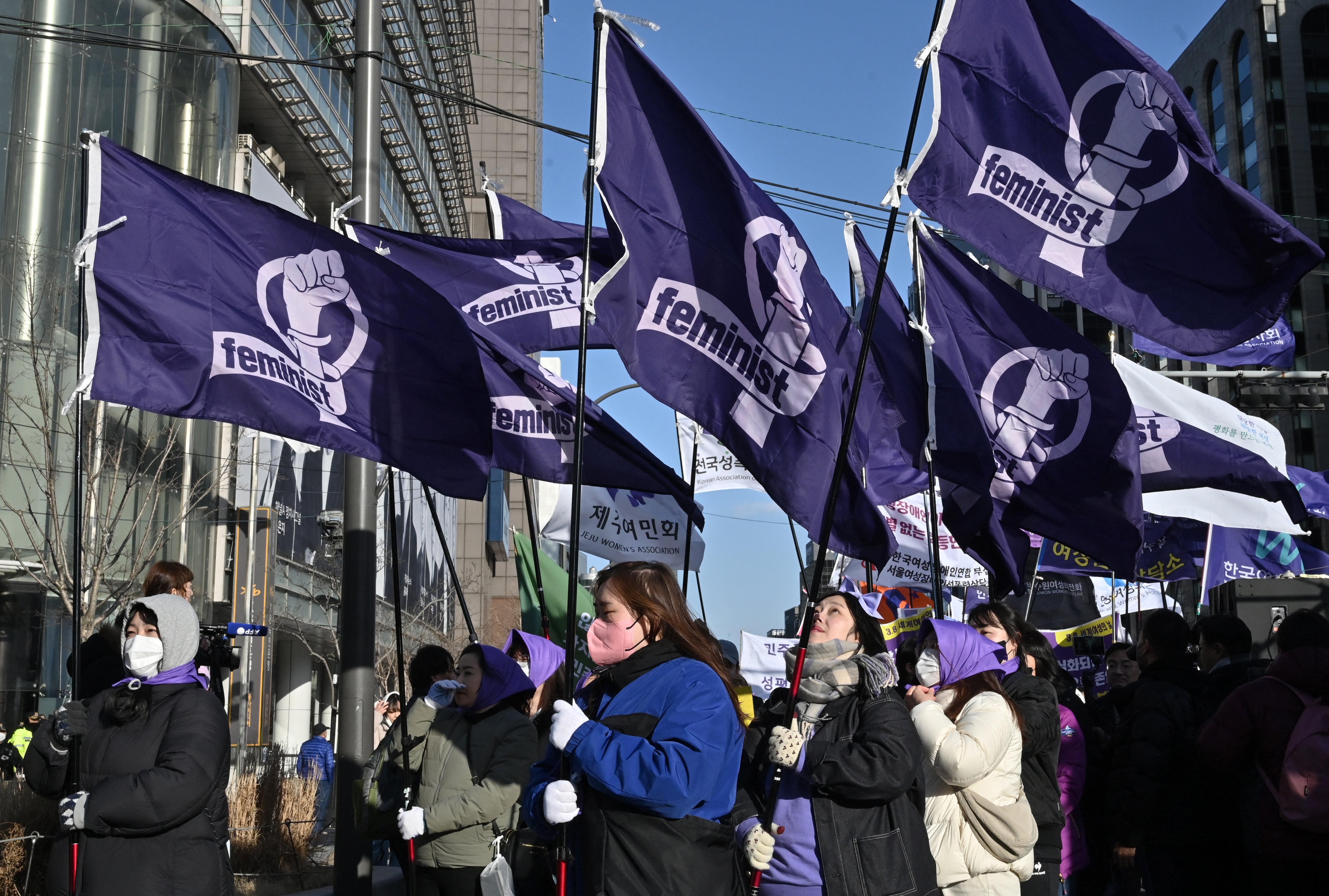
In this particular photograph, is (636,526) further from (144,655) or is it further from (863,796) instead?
(863,796)

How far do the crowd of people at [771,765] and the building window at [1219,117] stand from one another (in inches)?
2831

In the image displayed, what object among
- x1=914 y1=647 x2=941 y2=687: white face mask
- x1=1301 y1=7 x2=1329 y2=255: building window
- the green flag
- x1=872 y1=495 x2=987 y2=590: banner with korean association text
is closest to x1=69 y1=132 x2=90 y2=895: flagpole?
x1=914 y1=647 x2=941 y2=687: white face mask

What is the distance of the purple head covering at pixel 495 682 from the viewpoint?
6492 mm

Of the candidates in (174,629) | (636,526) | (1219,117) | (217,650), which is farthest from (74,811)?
(1219,117)

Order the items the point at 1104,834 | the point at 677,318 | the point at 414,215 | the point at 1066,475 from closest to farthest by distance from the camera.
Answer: the point at 677,318, the point at 1104,834, the point at 1066,475, the point at 414,215

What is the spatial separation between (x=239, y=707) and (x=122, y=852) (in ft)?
65.0

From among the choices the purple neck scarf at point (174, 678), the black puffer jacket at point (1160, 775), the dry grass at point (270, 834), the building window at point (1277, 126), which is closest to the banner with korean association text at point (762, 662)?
the dry grass at point (270, 834)

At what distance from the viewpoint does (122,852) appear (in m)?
5.06

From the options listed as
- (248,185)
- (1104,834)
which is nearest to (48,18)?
(248,185)

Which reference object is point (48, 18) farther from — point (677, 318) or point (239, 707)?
point (677, 318)

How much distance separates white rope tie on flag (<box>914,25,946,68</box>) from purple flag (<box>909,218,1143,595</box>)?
283 cm

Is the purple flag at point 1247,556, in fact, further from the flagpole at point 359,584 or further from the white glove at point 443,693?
the white glove at point 443,693

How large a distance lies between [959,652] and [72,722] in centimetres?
340

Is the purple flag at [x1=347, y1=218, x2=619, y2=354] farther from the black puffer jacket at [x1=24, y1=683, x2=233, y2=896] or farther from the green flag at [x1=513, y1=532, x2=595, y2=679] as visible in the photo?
the black puffer jacket at [x1=24, y1=683, x2=233, y2=896]
